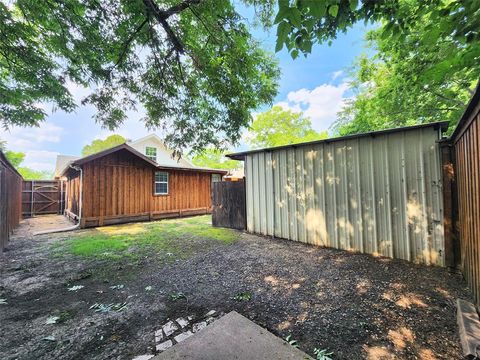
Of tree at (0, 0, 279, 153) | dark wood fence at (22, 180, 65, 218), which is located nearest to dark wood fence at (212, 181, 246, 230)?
tree at (0, 0, 279, 153)

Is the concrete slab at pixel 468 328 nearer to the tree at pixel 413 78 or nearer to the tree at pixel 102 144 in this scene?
the tree at pixel 413 78

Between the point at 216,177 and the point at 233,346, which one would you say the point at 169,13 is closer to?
the point at 233,346

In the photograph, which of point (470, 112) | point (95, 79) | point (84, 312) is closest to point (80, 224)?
point (95, 79)

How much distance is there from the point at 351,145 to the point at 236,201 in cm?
437

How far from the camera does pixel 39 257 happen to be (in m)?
4.96

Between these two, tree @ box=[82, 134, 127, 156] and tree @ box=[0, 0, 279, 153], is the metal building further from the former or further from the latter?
tree @ box=[82, 134, 127, 156]

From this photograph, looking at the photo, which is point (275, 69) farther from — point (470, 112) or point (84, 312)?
point (84, 312)

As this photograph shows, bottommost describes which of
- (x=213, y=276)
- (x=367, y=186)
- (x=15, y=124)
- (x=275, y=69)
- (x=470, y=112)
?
(x=213, y=276)

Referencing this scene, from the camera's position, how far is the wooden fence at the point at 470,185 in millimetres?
2344

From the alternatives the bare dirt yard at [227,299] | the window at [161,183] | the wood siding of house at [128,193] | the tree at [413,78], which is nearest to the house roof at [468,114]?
the tree at [413,78]

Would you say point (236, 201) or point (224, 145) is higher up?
point (224, 145)

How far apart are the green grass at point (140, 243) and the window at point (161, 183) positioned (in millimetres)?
3648

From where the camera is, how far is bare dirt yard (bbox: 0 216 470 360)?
6.79 ft

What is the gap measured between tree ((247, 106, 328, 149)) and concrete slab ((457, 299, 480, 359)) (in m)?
22.3
